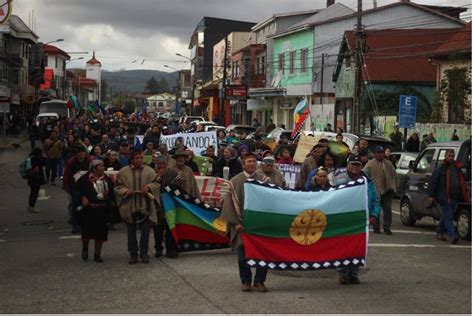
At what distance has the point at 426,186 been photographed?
1584 cm

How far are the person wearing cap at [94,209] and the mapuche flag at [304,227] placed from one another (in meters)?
2.89

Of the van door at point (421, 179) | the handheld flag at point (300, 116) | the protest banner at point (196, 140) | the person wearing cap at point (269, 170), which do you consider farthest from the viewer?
the handheld flag at point (300, 116)

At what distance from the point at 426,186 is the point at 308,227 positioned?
6.71m

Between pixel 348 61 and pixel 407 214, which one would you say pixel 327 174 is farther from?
pixel 348 61

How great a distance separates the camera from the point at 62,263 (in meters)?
11.5

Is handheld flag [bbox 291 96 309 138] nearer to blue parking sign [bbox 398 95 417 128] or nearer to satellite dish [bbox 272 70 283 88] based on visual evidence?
blue parking sign [bbox 398 95 417 128]

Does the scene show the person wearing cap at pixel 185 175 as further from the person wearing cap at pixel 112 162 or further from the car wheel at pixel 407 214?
the car wheel at pixel 407 214

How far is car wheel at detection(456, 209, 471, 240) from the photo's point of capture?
47.2 ft

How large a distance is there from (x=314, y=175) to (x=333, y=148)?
26.5ft

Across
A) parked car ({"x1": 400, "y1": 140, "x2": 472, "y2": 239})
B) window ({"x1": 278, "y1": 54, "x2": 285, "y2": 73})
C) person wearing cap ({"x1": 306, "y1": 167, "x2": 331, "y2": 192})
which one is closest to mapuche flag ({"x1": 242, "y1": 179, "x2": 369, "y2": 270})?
person wearing cap ({"x1": 306, "y1": 167, "x2": 331, "y2": 192})

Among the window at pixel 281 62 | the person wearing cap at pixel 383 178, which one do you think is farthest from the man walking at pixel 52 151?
the window at pixel 281 62

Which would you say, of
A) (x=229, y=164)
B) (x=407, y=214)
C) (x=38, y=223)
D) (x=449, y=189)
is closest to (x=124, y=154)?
(x=38, y=223)

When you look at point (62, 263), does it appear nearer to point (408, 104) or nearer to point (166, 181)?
point (166, 181)

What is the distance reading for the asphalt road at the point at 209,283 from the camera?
8.60 metres
